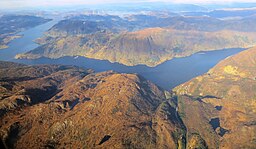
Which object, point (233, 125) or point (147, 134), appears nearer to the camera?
point (147, 134)

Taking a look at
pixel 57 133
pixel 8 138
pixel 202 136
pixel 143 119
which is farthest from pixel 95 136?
pixel 202 136

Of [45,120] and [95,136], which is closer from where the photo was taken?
[95,136]

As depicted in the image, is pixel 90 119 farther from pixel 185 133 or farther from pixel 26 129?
pixel 185 133

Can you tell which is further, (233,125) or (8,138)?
(233,125)

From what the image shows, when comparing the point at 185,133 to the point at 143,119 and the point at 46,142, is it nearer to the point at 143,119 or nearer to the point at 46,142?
the point at 143,119

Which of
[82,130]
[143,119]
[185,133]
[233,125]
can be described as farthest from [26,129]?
[233,125]

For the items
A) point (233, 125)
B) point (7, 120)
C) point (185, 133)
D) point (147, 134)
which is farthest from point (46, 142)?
point (233, 125)

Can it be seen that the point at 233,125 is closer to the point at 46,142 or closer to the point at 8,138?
the point at 46,142
